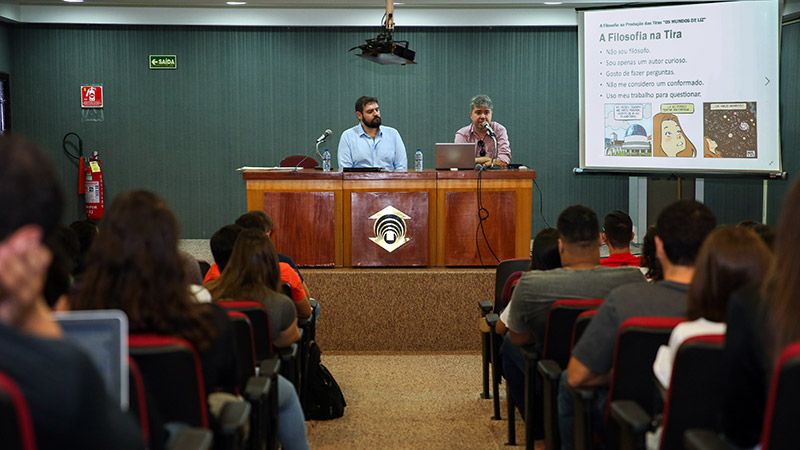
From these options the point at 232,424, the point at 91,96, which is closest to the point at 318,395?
the point at 232,424

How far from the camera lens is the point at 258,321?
270cm

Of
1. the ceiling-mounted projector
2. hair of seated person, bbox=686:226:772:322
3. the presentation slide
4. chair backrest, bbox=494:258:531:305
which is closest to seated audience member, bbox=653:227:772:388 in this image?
hair of seated person, bbox=686:226:772:322

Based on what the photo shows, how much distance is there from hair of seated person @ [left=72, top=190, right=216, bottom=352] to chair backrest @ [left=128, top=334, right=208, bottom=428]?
0.05 metres

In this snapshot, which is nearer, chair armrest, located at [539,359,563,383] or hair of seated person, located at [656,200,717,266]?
hair of seated person, located at [656,200,717,266]

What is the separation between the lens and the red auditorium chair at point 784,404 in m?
1.30

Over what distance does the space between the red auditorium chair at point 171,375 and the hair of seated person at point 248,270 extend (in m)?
1.00

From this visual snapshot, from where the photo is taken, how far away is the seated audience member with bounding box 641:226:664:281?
3047 mm

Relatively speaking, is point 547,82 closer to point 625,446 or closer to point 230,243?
point 230,243

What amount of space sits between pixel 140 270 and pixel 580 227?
184 cm

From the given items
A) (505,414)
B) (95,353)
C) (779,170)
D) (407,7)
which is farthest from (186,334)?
(407,7)

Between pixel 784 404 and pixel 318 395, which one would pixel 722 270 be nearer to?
pixel 784 404

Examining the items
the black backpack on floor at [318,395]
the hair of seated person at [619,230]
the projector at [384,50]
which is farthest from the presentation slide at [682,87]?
the black backpack on floor at [318,395]

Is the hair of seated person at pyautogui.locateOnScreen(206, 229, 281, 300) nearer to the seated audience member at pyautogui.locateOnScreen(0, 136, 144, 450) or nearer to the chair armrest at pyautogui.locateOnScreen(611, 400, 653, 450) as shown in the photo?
the chair armrest at pyautogui.locateOnScreen(611, 400, 653, 450)

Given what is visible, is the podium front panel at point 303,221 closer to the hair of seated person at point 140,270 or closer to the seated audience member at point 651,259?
the seated audience member at point 651,259
